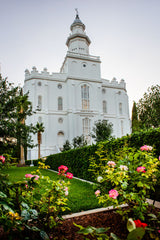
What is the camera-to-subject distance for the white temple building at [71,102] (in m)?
28.0

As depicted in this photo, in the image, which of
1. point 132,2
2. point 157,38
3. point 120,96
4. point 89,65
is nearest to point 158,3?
point 132,2

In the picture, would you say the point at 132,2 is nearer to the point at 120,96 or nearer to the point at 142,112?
the point at 142,112

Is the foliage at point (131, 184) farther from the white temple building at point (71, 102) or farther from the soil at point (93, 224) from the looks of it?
the white temple building at point (71, 102)

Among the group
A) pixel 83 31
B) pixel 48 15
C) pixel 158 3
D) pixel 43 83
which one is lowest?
pixel 158 3

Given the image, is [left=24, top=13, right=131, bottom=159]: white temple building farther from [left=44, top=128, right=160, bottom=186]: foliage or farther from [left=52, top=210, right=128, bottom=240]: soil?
[left=52, top=210, right=128, bottom=240]: soil

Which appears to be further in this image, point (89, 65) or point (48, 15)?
point (89, 65)

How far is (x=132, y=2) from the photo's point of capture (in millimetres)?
8461

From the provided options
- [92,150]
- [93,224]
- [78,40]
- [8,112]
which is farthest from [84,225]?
[78,40]

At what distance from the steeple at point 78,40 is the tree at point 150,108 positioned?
71.6 ft

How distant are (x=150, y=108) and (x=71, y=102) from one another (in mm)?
15294

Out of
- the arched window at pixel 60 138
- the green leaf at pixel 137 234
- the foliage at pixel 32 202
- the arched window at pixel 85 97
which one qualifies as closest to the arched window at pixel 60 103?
the arched window at pixel 85 97

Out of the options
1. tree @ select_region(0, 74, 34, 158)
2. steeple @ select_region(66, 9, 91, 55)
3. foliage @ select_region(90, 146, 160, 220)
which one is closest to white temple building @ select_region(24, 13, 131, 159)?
steeple @ select_region(66, 9, 91, 55)

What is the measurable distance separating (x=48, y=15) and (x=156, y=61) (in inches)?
362

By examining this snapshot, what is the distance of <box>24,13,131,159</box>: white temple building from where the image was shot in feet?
92.0
